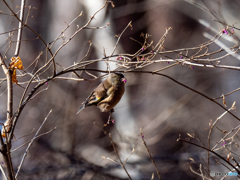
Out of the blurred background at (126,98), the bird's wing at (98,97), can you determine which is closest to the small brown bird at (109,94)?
the bird's wing at (98,97)

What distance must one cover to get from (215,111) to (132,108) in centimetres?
95

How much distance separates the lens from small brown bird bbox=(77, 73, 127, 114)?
1.11 meters

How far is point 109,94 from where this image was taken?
1.13 m

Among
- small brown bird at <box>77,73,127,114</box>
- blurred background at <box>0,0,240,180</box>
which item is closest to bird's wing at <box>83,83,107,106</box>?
small brown bird at <box>77,73,127,114</box>

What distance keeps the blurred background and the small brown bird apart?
1006mm

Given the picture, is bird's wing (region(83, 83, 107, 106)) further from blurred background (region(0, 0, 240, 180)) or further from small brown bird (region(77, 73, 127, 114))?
blurred background (region(0, 0, 240, 180))

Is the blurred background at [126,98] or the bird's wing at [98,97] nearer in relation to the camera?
the bird's wing at [98,97]

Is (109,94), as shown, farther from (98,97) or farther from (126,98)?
(126,98)

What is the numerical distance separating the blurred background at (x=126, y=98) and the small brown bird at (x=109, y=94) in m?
1.01

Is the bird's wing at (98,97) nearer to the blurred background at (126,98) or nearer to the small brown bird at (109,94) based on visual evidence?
A: the small brown bird at (109,94)

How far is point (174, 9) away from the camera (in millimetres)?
2189

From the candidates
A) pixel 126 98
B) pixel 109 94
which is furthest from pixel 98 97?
pixel 126 98

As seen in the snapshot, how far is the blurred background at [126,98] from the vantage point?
7.18 ft

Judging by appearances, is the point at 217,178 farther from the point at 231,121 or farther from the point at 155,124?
the point at 155,124
